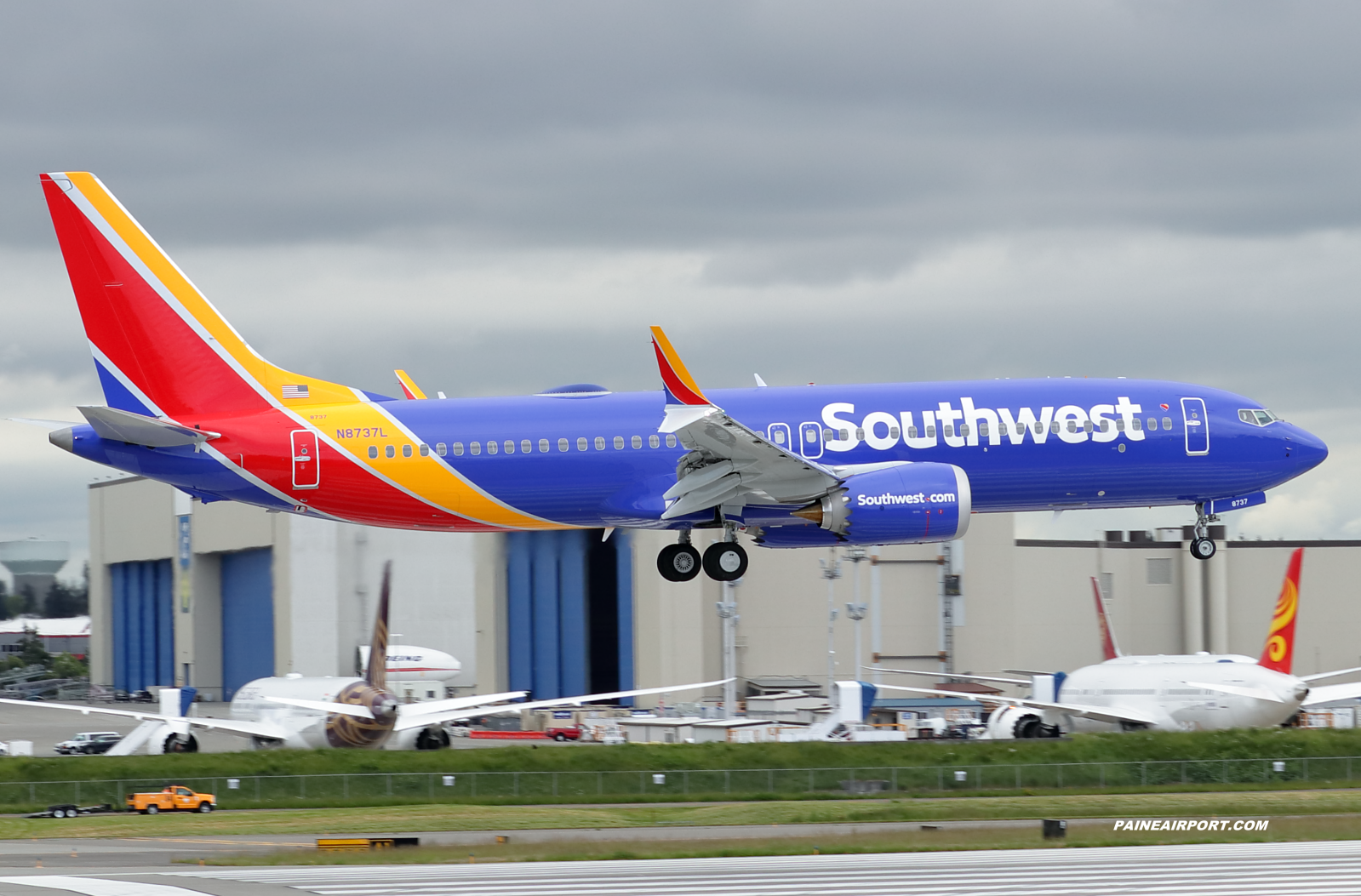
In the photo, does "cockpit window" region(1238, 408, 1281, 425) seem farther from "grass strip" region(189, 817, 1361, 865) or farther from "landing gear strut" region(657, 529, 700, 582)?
"landing gear strut" region(657, 529, 700, 582)

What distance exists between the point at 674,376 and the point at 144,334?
48.4 feet

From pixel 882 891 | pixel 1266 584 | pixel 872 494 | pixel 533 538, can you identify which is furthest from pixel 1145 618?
pixel 882 891

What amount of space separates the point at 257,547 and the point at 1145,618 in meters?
61.2

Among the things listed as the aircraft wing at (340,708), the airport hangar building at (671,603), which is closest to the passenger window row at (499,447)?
the aircraft wing at (340,708)

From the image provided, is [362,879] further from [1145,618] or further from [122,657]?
[122,657]

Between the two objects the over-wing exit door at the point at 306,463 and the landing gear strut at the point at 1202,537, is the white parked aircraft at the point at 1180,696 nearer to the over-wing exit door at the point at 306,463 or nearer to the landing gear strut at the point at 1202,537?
the landing gear strut at the point at 1202,537

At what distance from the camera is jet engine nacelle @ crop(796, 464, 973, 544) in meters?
42.7

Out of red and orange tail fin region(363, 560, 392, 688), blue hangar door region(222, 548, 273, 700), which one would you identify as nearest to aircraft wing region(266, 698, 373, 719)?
red and orange tail fin region(363, 560, 392, 688)

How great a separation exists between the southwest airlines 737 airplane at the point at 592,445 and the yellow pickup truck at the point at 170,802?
60.3ft

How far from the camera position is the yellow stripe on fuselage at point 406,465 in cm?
4325

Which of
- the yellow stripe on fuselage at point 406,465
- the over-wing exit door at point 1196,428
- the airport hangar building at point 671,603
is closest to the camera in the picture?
the yellow stripe on fuselage at point 406,465

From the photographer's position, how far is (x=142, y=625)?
141625mm

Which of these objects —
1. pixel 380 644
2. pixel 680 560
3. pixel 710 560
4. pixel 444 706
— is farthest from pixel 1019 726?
pixel 710 560

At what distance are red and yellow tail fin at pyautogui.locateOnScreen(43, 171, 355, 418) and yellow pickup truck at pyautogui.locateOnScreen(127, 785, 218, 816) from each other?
766 inches
